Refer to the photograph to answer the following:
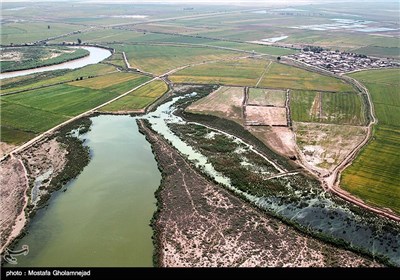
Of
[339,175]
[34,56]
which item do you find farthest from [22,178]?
[34,56]

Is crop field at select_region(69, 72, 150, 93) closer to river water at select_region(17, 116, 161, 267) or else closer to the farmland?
the farmland

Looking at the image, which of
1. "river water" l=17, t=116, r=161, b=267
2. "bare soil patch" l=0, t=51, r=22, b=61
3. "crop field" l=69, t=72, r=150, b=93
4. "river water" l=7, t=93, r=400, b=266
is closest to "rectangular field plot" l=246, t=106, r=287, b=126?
"river water" l=7, t=93, r=400, b=266

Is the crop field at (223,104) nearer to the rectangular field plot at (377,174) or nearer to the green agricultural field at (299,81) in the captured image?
the green agricultural field at (299,81)

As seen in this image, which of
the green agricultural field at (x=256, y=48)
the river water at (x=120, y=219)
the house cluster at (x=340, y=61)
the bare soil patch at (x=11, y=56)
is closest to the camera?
the river water at (x=120, y=219)

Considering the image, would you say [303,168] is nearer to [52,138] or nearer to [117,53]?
[52,138]

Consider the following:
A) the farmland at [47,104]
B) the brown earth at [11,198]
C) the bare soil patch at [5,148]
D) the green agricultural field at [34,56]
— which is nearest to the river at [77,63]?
the green agricultural field at [34,56]

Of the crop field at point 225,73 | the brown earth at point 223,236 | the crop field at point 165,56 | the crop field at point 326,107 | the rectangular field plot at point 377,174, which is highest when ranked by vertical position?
the crop field at point 165,56

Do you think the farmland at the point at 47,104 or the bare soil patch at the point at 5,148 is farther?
the farmland at the point at 47,104
